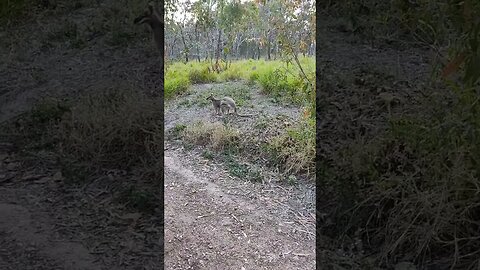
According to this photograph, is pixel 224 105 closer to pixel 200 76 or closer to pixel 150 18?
pixel 200 76

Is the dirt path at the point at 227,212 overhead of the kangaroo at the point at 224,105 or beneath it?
beneath

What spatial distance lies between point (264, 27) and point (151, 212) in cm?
89

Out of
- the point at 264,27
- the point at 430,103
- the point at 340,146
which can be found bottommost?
the point at 340,146

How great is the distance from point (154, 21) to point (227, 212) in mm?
972

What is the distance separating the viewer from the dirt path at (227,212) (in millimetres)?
1373

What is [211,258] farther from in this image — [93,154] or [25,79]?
[25,79]

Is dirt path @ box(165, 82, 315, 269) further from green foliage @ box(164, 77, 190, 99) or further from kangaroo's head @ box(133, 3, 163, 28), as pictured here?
kangaroo's head @ box(133, 3, 163, 28)

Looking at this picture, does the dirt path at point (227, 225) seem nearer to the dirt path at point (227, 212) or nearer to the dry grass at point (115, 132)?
the dirt path at point (227, 212)

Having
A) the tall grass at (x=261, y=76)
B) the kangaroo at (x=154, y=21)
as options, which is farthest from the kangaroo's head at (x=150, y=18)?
the tall grass at (x=261, y=76)

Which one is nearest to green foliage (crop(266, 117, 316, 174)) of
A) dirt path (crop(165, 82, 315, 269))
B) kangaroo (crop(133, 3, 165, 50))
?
dirt path (crop(165, 82, 315, 269))

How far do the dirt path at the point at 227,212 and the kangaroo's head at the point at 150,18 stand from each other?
0.35 m

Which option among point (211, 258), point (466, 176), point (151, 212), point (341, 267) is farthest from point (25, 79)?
point (466, 176)

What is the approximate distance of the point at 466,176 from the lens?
111cm

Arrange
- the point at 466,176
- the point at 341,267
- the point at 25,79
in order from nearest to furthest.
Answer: the point at 466,176 → the point at 341,267 → the point at 25,79
